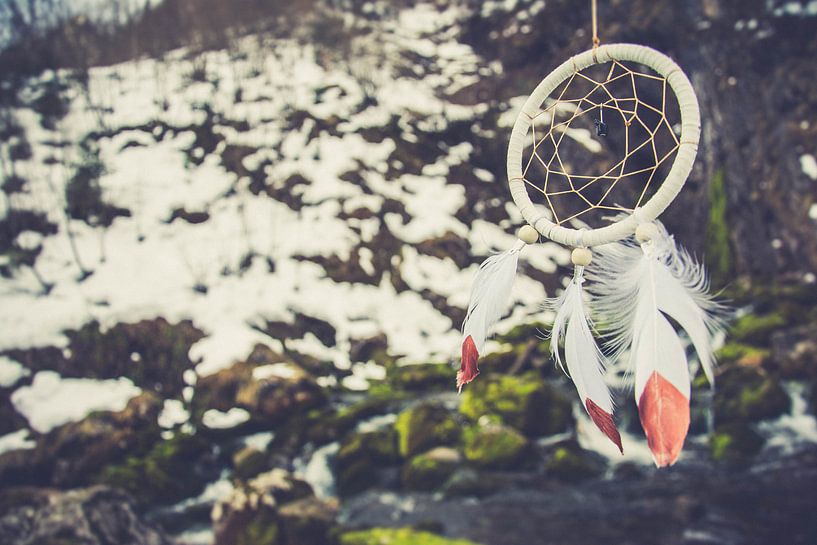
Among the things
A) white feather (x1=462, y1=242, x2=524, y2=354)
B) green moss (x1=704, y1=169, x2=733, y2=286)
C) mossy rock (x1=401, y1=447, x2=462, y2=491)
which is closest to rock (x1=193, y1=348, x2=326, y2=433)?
mossy rock (x1=401, y1=447, x2=462, y2=491)

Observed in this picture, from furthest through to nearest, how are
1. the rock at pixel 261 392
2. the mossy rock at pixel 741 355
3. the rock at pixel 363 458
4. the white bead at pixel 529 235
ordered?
the mossy rock at pixel 741 355
the rock at pixel 261 392
the rock at pixel 363 458
the white bead at pixel 529 235

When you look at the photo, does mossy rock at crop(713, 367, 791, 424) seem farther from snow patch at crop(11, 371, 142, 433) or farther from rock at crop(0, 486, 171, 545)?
snow patch at crop(11, 371, 142, 433)

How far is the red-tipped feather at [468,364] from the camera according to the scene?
198cm

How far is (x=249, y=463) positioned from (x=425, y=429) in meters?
2.87

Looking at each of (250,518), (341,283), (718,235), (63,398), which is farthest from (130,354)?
(718,235)

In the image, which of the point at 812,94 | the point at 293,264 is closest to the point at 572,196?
the point at 812,94

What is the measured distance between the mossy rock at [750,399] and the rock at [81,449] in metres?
9.59

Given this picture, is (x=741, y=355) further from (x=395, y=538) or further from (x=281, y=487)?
(x=281, y=487)

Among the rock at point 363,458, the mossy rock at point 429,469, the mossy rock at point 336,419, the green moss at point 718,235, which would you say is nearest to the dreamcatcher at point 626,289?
the mossy rock at point 429,469

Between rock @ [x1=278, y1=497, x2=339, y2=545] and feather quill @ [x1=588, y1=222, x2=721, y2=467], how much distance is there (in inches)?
224

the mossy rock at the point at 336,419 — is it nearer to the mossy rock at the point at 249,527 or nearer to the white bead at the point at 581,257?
the mossy rock at the point at 249,527

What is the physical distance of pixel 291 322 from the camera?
12477mm

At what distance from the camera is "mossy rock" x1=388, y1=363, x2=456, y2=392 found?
36.4 ft

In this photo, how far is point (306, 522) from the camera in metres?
6.70
